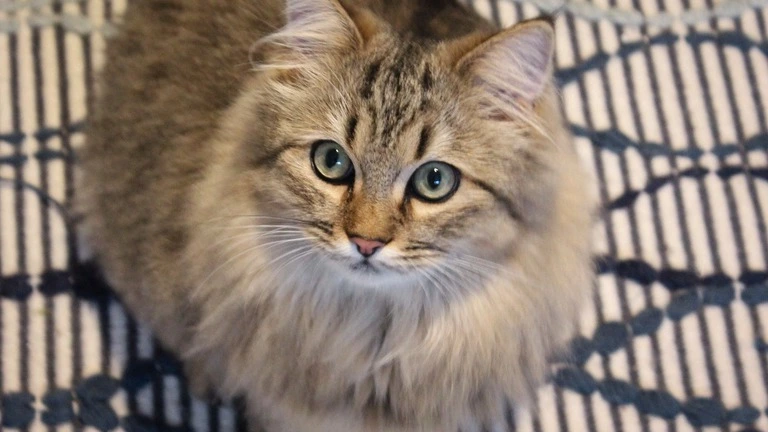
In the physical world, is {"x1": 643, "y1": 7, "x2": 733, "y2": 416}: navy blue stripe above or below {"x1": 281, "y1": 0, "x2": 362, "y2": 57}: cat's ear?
below

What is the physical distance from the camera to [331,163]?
0.95 meters

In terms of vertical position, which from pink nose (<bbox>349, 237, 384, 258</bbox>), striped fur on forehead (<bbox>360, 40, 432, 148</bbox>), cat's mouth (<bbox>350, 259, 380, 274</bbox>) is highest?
striped fur on forehead (<bbox>360, 40, 432, 148</bbox>)

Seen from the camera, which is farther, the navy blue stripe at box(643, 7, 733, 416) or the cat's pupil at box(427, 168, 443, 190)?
the navy blue stripe at box(643, 7, 733, 416)

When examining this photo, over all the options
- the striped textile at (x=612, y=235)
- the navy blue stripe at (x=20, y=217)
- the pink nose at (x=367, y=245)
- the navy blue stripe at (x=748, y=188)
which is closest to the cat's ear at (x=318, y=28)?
the pink nose at (x=367, y=245)

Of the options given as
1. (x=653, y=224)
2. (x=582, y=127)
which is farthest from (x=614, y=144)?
(x=653, y=224)

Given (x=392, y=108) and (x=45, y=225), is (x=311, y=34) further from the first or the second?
(x=45, y=225)

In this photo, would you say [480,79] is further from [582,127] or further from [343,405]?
[582,127]

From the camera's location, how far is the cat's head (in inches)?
35.5

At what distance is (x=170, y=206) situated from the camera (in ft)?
3.85

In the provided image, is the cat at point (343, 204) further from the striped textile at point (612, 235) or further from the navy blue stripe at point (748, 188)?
the navy blue stripe at point (748, 188)

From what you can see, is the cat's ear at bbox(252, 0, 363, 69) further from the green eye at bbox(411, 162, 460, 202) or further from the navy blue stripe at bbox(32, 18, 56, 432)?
the navy blue stripe at bbox(32, 18, 56, 432)

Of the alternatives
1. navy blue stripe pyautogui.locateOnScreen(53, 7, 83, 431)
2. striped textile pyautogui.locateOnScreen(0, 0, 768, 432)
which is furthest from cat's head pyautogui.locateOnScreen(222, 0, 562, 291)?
navy blue stripe pyautogui.locateOnScreen(53, 7, 83, 431)

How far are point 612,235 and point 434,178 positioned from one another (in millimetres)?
755

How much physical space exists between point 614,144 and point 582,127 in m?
0.08
